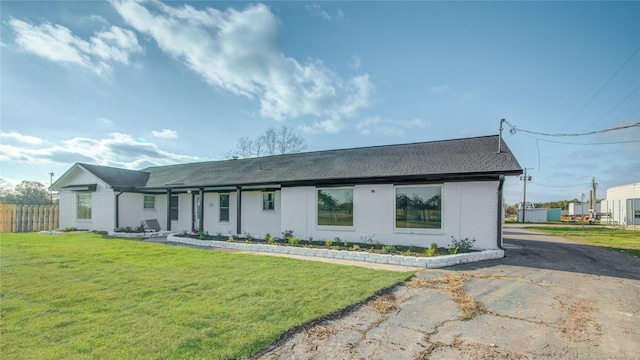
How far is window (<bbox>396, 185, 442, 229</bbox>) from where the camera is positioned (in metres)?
10.2

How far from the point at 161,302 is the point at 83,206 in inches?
690

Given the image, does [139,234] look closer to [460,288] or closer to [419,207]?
[419,207]

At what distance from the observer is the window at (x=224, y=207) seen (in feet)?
50.6

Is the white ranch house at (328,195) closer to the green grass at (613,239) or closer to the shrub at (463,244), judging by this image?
the shrub at (463,244)

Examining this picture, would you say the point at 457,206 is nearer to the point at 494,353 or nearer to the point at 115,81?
the point at 494,353

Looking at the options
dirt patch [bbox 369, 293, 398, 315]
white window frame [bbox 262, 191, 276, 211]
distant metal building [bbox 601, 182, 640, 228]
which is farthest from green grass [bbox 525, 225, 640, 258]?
white window frame [bbox 262, 191, 276, 211]

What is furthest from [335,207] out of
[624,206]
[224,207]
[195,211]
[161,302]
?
[624,206]

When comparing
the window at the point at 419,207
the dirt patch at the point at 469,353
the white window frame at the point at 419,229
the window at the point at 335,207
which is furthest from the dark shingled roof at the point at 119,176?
the dirt patch at the point at 469,353

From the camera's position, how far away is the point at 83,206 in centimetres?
1778

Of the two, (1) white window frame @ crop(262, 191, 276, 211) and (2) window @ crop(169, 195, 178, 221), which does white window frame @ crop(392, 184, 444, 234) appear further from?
(2) window @ crop(169, 195, 178, 221)

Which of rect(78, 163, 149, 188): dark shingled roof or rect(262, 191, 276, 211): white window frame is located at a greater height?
rect(78, 163, 149, 188): dark shingled roof

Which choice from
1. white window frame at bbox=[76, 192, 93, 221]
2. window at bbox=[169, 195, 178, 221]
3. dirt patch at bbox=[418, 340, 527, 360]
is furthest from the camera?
white window frame at bbox=[76, 192, 93, 221]

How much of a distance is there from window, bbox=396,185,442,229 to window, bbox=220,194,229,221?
9001 millimetres

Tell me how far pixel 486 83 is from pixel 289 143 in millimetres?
22725
